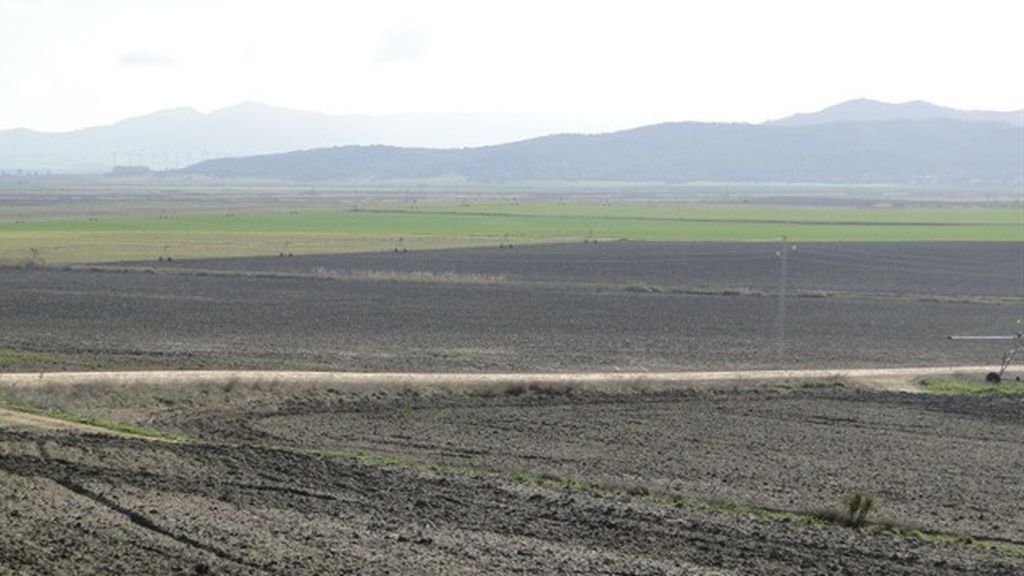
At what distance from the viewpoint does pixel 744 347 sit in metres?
48.3

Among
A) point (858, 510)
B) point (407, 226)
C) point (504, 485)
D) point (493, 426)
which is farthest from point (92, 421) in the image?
point (407, 226)

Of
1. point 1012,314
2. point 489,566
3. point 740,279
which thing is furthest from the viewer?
point 740,279

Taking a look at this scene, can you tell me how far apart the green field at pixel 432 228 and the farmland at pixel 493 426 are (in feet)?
57.1

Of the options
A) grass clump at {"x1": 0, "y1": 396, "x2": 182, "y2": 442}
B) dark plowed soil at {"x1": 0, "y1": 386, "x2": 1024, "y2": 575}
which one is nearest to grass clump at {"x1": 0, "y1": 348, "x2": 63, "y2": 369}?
dark plowed soil at {"x1": 0, "y1": 386, "x2": 1024, "y2": 575}

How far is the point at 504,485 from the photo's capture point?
24.8m

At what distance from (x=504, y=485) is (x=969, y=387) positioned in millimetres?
19530

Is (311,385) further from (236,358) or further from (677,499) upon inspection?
(677,499)

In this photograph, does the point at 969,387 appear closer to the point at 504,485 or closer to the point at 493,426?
the point at 493,426

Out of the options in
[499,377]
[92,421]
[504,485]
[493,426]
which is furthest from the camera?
[499,377]

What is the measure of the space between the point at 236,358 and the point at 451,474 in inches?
665

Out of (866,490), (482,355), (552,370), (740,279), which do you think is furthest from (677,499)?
(740,279)

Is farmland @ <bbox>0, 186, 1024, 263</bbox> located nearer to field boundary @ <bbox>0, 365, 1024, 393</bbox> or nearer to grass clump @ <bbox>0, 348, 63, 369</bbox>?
grass clump @ <bbox>0, 348, 63, 369</bbox>

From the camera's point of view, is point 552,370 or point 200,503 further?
point 552,370

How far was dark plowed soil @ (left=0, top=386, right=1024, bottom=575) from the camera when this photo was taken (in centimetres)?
1977
